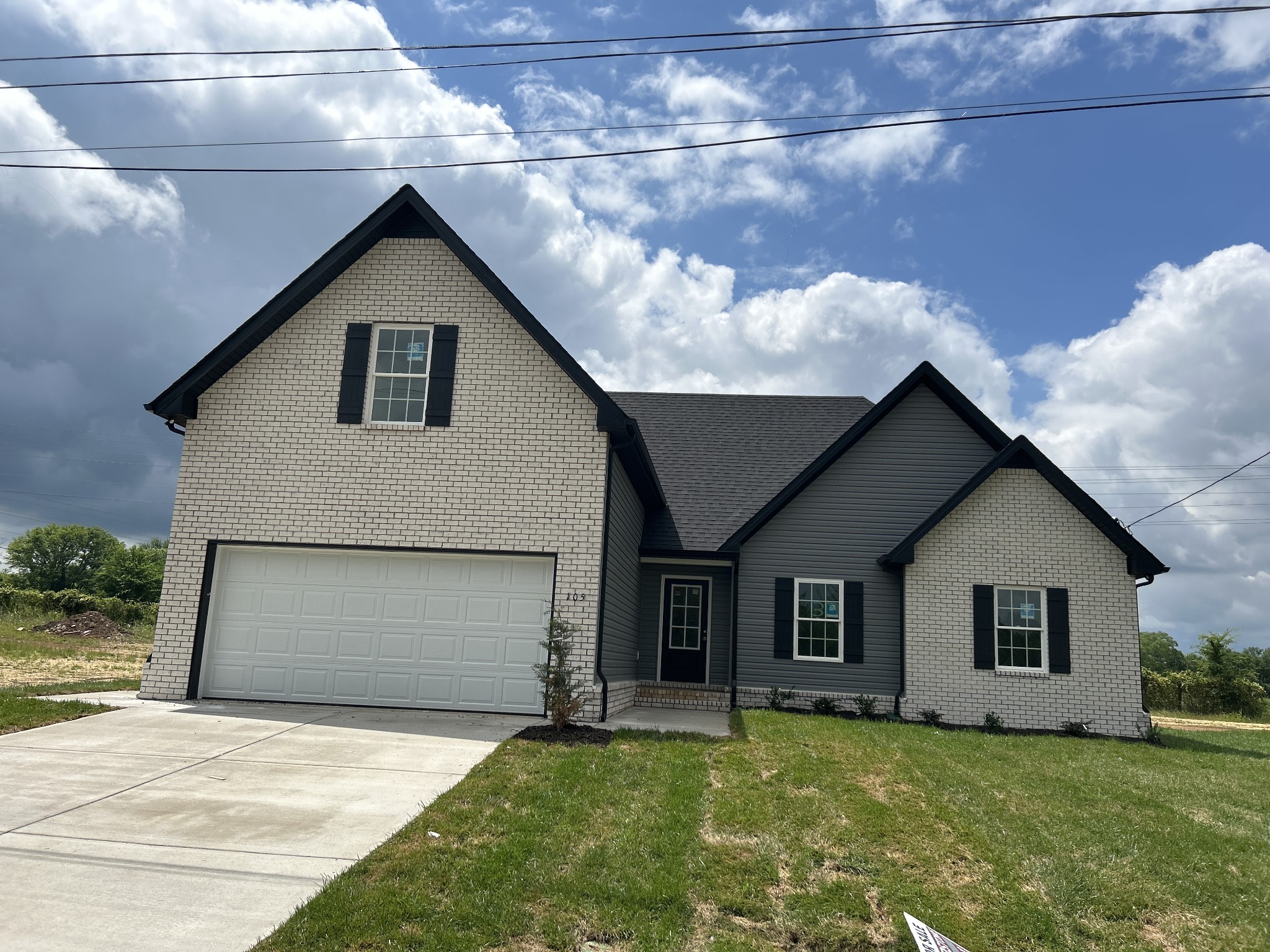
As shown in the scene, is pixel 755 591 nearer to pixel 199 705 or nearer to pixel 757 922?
pixel 199 705

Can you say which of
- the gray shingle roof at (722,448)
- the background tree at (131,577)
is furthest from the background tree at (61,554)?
the gray shingle roof at (722,448)

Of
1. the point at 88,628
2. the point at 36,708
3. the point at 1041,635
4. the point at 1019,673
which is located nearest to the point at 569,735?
the point at 36,708

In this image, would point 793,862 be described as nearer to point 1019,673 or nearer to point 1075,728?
point 1019,673

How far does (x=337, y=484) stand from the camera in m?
12.2

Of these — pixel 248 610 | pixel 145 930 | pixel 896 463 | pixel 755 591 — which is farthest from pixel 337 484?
pixel 896 463

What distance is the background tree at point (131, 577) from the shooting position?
2857 inches

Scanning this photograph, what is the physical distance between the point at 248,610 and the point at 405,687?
2.44 m

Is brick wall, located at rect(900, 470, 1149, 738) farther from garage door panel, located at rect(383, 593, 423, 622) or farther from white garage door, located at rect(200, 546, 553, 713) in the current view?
garage door panel, located at rect(383, 593, 423, 622)

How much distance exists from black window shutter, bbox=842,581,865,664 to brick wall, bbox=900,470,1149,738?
804 millimetres

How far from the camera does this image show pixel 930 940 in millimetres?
4207

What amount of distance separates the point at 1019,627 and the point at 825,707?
11.0 ft

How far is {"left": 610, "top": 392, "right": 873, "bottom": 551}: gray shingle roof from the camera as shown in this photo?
16594 mm

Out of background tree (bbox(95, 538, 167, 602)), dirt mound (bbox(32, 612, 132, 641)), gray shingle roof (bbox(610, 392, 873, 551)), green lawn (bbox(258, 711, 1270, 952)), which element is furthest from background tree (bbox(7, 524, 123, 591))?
green lawn (bbox(258, 711, 1270, 952))

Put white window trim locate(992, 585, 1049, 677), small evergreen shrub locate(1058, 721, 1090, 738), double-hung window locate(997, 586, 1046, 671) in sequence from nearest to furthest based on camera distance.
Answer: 1. small evergreen shrub locate(1058, 721, 1090, 738)
2. white window trim locate(992, 585, 1049, 677)
3. double-hung window locate(997, 586, 1046, 671)
